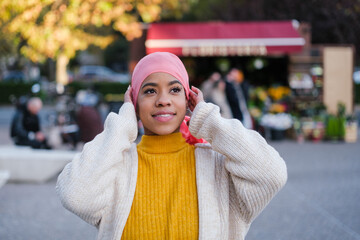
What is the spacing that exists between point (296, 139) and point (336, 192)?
6.05 m

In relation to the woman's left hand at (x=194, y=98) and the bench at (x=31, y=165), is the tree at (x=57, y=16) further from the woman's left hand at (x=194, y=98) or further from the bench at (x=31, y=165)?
the woman's left hand at (x=194, y=98)

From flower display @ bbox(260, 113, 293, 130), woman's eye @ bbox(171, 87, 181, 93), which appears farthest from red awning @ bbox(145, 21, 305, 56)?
woman's eye @ bbox(171, 87, 181, 93)

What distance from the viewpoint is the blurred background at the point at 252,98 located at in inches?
242

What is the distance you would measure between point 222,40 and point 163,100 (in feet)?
40.8

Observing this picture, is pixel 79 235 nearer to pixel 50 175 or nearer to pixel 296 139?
pixel 50 175

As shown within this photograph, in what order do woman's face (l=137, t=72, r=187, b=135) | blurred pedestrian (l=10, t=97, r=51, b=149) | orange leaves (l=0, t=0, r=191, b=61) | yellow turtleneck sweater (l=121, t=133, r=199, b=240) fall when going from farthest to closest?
blurred pedestrian (l=10, t=97, r=51, b=149) < orange leaves (l=0, t=0, r=191, b=61) < woman's face (l=137, t=72, r=187, b=135) < yellow turtleneck sweater (l=121, t=133, r=199, b=240)

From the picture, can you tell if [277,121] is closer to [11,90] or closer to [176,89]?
[176,89]

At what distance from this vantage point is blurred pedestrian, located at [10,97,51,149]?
30.8ft

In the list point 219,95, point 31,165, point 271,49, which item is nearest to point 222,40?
point 271,49

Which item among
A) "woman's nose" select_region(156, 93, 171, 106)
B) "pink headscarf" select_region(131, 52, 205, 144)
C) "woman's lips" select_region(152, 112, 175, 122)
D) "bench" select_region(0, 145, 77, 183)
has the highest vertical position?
"pink headscarf" select_region(131, 52, 205, 144)

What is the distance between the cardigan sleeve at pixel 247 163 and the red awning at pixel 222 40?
1183cm

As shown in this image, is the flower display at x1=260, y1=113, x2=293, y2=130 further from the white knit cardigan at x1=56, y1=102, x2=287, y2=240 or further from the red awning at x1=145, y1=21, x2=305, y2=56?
the white knit cardigan at x1=56, y1=102, x2=287, y2=240

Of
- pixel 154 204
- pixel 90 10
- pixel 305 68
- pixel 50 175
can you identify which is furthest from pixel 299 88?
pixel 154 204

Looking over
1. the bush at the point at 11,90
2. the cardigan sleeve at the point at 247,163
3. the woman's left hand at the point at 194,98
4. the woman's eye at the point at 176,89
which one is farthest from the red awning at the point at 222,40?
the bush at the point at 11,90
